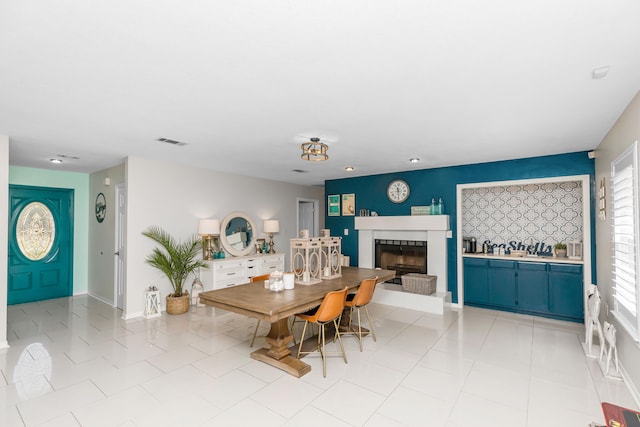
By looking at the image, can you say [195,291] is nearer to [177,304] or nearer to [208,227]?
[177,304]

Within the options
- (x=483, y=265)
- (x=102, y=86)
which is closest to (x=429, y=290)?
(x=483, y=265)

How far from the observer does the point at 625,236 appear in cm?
270

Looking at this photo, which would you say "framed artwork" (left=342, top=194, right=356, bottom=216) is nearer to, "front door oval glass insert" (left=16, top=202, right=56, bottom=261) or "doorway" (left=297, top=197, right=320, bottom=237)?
"doorway" (left=297, top=197, right=320, bottom=237)

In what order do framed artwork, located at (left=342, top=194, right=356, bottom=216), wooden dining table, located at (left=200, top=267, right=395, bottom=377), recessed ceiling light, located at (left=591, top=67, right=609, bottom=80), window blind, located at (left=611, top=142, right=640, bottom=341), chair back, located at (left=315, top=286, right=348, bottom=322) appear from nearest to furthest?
recessed ceiling light, located at (left=591, top=67, right=609, bottom=80) → window blind, located at (left=611, top=142, right=640, bottom=341) → wooden dining table, located at (left=200, top=267, right=395, bottom=377) → chair back, located at (left=315, top=286, right=348, bottom=322) → framed artwork, located at (left=342, top=194, right=356, bottom=216)

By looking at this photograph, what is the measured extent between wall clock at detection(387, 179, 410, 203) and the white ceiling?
2121 millimetres

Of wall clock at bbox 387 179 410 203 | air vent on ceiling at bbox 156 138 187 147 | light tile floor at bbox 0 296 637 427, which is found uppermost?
air vent on ceiling at bbox 156 138 187 147

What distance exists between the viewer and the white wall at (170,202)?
15.3 ft

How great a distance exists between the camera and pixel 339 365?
3.11m

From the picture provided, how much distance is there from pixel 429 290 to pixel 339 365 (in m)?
2.60

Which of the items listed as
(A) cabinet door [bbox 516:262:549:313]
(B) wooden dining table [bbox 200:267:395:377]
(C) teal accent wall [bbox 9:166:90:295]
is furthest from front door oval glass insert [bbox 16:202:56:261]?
(A) cabinet door [bbox 516:262:549:313]

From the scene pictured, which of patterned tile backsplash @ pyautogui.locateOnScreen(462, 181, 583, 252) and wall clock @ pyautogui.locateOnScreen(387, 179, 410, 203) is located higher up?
wall clock @ pyautogui.locateOnScreen(387, 179, 410, 203)

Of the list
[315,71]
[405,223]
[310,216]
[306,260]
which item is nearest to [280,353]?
[306,260]

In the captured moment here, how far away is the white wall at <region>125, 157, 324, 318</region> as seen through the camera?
4664mm

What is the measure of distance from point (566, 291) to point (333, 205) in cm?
421
